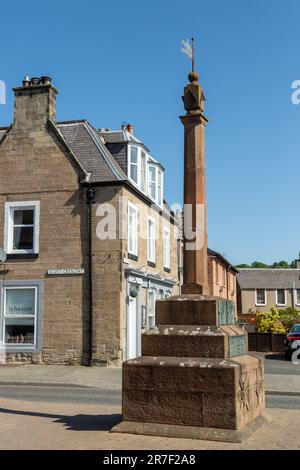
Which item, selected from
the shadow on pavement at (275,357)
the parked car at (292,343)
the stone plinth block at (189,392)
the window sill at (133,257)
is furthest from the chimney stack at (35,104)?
the stone plinth block at (189,392)

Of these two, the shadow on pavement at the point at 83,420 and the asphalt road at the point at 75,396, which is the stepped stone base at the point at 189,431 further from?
the asphalt road at the point at 75,396

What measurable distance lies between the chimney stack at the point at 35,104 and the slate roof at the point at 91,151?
81cm

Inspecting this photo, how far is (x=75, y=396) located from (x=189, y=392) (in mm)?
5995

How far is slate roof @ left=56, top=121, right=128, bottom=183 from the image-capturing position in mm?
19469

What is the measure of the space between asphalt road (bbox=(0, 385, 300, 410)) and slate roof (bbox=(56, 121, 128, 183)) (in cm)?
775

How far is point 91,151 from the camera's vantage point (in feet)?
67.4

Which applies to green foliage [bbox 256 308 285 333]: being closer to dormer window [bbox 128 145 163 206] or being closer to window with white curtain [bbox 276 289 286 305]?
dormer window [bbox 128 145 163 206]

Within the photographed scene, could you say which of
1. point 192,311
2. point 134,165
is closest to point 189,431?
point 192,311

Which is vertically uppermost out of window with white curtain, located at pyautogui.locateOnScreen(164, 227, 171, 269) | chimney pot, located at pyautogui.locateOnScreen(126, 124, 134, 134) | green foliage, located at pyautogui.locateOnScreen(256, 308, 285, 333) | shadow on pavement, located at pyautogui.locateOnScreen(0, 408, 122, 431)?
chimney pot, located at pyautogui.locateOnScreen(126, 124, 134, 134)

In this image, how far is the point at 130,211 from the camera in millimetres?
20391

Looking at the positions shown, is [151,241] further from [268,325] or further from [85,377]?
[268,325]

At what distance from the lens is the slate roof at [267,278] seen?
191 feet

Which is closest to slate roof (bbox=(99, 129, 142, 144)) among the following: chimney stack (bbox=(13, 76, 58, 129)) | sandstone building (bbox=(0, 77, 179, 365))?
sandstone building (bbox=(0, 77, 179, 365))
